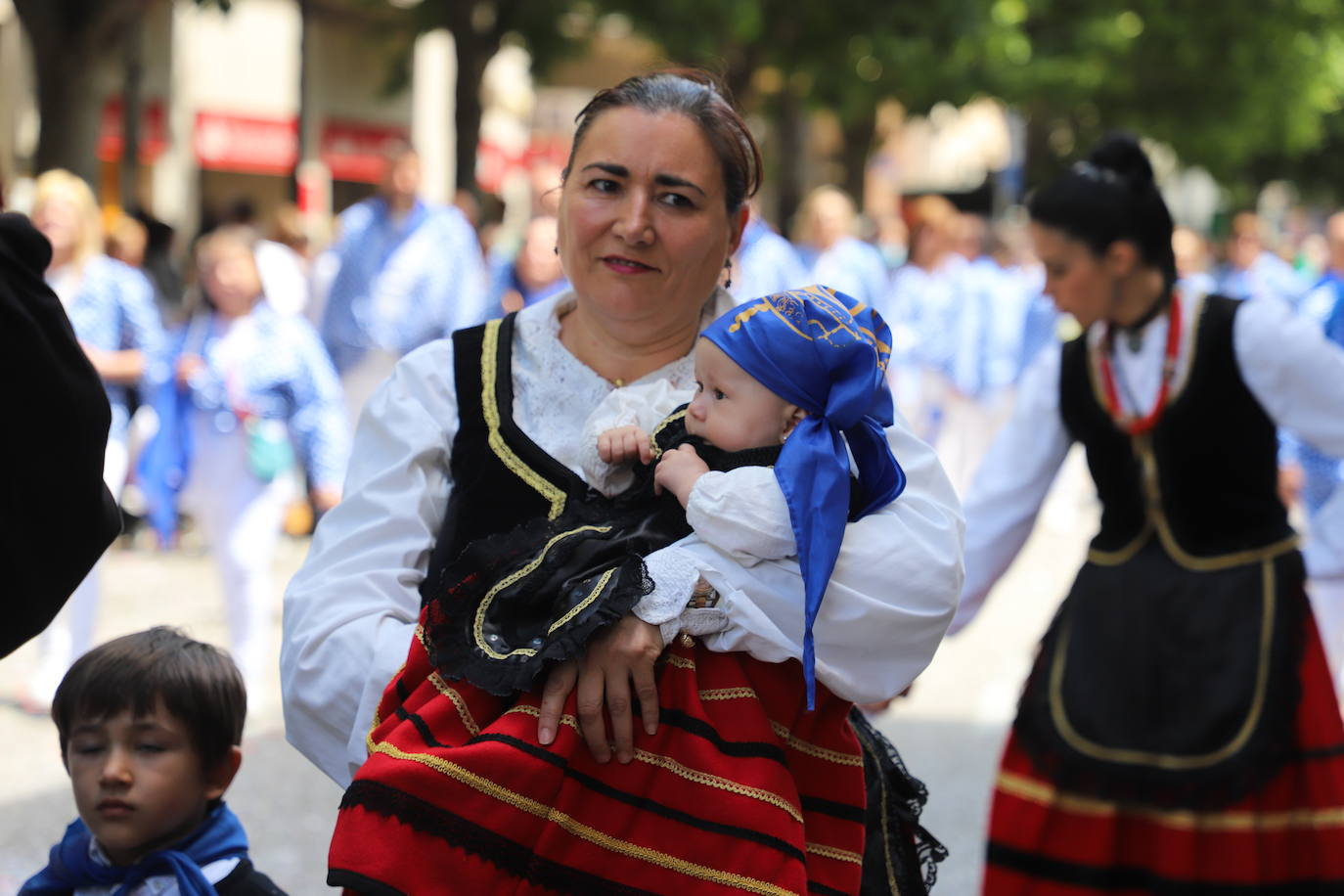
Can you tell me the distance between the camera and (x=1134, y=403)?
12.8ft

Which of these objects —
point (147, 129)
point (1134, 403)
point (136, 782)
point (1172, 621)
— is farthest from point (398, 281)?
point (147, 129)

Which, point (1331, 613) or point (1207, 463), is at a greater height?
point (1207, 463)

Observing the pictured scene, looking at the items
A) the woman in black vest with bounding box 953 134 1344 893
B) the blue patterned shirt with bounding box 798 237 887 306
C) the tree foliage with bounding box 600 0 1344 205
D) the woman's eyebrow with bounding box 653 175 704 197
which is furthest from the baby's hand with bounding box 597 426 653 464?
the tree foliage with bounding box 600 0 1344 205

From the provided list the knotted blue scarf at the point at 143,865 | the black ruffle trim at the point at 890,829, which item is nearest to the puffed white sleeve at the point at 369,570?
the knotted blue scarf at the point at 143,865

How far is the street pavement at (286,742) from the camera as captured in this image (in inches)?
200

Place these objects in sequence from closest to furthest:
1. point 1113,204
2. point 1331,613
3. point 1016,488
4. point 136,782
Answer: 1. point 136,782
2. point 1113,204
3. point 1016,488
4. point 1331,613

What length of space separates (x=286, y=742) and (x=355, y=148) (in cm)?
2053

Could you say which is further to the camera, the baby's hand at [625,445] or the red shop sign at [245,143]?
the red shop sign at [245,143]

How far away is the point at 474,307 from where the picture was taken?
911cm

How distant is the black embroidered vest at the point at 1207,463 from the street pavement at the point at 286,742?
1.54 meters

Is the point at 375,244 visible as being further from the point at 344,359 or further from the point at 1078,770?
the point at 1078,770

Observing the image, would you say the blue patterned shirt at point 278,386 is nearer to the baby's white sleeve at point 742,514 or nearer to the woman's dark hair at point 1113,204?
the woman's dark hair at point 1113,204

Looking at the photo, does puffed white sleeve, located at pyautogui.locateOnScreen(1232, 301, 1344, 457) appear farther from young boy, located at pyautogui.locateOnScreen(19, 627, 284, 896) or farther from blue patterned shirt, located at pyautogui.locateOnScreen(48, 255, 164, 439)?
blue patterned shirt, located at pyautogui.locateOnScreen(48, 255, 164, 439)

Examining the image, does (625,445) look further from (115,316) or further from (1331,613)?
(115,316)
